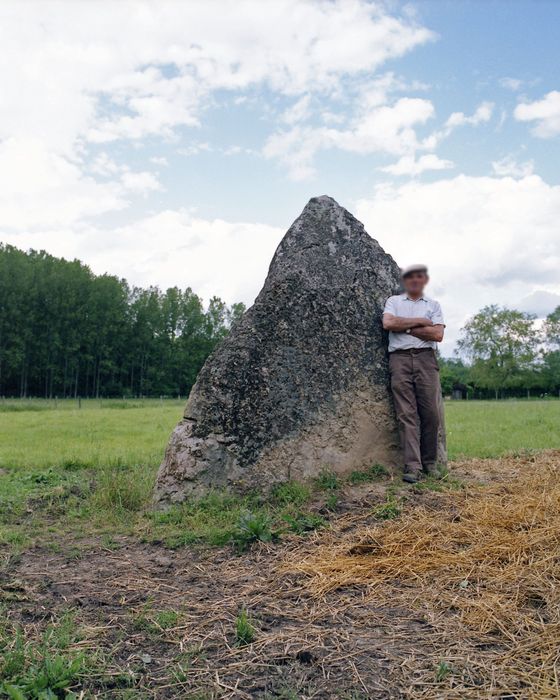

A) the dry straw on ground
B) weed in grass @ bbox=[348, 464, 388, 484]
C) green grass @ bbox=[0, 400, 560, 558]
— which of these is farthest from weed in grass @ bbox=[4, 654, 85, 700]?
weed in grass @ bbox=[348, 464, 388, 484]

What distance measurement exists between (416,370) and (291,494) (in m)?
2.02

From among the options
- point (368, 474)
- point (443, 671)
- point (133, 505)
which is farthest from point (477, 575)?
point (133, 505)

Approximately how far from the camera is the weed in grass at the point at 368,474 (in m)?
6.79

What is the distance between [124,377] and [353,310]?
65.3m

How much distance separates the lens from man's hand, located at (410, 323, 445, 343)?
6984 millimetres

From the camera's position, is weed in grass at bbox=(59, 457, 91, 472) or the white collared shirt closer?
the white collared shirt

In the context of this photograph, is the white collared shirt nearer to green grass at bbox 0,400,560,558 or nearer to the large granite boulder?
the large granite boulder

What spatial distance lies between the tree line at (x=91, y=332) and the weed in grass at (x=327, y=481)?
47.9 metres

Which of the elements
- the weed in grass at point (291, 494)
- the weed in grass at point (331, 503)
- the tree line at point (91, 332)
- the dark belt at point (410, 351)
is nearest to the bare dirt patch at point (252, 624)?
the weed in grass at point (331, 503)

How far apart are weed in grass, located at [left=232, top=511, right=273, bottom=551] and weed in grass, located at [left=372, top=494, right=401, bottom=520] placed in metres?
1.05

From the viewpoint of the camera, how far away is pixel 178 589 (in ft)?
14.4

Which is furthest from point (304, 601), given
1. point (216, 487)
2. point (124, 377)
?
point (124, 377)

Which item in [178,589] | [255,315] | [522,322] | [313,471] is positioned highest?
[522,322]

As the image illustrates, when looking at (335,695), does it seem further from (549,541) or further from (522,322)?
(522,322)
